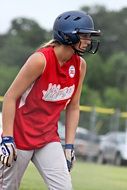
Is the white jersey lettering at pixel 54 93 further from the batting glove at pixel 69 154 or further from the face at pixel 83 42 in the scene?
the batting glove at pixel 69 154

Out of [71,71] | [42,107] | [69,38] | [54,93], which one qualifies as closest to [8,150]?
[42,107]

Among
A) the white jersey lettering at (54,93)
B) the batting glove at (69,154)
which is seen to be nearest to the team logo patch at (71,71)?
the white jersey lettering at (54,93)

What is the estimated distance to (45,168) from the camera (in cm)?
642

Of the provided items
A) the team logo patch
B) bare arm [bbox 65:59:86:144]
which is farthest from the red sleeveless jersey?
bare arm [bbox 65:59:86:144]

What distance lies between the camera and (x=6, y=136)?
20.8 feet

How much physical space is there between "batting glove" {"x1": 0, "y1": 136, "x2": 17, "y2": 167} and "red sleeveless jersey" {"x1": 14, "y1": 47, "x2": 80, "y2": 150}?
0.17 metres

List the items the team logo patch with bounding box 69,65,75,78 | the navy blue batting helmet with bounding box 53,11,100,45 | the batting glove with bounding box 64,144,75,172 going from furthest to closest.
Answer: the batting glove with bounding box 64,144,75,172 → the team logo patch with bounding box 69,65,75,78 → the navy blue batting helmet with bounding box 53,11,100,45

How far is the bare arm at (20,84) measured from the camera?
6.31 m

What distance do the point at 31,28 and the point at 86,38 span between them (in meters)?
87.6

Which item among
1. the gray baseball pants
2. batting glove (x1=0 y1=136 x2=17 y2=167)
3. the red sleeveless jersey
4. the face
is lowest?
the gray baseball pants

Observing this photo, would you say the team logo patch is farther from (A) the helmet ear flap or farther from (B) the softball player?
(A) the helmet ear flap

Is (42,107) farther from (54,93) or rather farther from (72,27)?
(72,27)

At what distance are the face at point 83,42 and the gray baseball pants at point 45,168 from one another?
31.1 inches

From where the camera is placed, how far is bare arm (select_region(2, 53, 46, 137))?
631 cm
